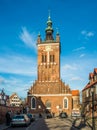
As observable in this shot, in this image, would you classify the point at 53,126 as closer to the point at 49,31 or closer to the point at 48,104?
the point at 48,104

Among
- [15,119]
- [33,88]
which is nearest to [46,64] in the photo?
[33,88]

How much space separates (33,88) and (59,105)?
9.36m

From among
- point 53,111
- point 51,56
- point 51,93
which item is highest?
point 51,56

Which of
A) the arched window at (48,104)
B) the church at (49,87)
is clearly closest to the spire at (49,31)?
the church at (49,87)

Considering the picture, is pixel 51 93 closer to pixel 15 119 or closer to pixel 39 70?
pixel 39 70

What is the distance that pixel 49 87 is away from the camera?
270ft

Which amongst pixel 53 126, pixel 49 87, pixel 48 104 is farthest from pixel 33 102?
pixel 53 126

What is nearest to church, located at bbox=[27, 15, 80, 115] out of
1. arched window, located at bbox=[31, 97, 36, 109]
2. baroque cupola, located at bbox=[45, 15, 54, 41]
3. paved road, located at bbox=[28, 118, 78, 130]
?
arched window, located at bbox=[31, 97, 36, 109]

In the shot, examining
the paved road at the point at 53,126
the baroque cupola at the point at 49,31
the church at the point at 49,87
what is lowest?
the paved road at the point at 53,126

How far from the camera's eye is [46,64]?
3332 inches

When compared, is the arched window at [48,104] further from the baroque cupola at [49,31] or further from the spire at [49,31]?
the spire at [49,31]

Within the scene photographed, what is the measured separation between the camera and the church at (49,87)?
266ft

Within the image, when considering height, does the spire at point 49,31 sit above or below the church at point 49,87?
above

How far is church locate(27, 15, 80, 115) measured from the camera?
8119cm
